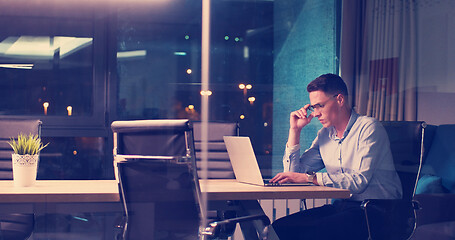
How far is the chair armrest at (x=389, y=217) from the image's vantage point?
2.69 meters

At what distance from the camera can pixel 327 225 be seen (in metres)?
2.77

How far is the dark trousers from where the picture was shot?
277cm

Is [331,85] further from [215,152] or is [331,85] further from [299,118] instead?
[215,152]

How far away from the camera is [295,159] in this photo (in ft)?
10.6

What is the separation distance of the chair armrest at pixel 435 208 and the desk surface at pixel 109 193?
1.14m

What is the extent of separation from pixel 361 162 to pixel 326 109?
17.2 inches

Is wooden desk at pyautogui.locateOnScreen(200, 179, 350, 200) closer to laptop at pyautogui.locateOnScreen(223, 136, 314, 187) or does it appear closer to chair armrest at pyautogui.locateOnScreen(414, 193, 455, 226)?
laptop at pyautogui.locateOnScreen(223, 136, 314, 187)

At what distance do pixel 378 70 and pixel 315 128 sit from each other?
872mm

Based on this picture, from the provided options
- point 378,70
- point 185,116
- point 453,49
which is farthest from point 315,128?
point 453,49

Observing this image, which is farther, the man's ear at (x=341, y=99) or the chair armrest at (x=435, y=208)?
the chair armrest at (x=435, y=208)

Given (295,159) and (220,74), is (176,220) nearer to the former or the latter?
(295,159)

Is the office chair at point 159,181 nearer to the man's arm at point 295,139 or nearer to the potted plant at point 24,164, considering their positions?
the potted plant at point 24,164

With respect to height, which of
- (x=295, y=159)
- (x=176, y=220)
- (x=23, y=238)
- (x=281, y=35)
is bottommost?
(x=23, y=238)

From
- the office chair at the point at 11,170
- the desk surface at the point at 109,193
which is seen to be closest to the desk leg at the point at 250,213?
the desk surface at the point at 109,193
